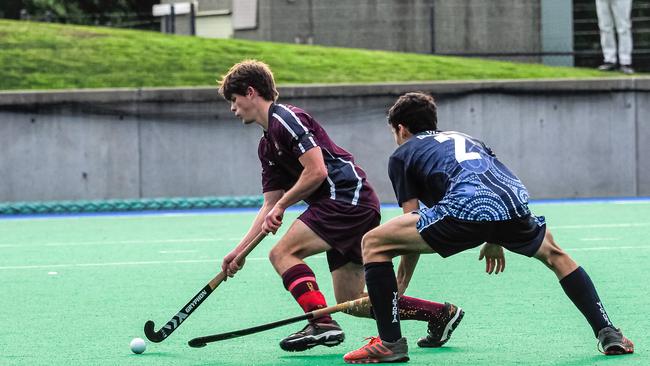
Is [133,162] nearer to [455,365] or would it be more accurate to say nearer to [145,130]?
[145,130]

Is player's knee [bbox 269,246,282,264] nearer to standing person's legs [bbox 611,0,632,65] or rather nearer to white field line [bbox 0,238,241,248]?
white field line [bbox 0,238,241,248]

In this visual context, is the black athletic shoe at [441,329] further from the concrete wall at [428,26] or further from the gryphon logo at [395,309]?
the concrete wall at [428,26]

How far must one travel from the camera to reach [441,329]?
5906mm

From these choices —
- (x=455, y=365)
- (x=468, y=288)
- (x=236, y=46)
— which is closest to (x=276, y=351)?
(x=455, y=365)

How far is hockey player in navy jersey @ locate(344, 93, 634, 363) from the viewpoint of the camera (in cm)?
523

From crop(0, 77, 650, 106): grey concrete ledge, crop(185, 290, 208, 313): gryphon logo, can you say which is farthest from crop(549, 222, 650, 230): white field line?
crop(185, 290, 208, 313): gryphon logo

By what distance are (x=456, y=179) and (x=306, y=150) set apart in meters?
0.82

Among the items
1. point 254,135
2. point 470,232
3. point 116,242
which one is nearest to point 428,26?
point 254,135

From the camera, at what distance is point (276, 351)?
5.94 m

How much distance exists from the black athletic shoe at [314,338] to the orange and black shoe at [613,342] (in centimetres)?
120

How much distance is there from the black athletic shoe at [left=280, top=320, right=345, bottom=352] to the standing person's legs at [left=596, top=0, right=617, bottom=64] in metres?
13.9

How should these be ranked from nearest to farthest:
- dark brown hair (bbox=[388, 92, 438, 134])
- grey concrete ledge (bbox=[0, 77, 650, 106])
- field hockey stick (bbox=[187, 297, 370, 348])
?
dark brown hair (bbox=[388, 92, 438, 134])
field hockey stick (bbox=[187, 297, 370, 348])
grey concrete ledge (bbox=[0, 77, 650, 106])

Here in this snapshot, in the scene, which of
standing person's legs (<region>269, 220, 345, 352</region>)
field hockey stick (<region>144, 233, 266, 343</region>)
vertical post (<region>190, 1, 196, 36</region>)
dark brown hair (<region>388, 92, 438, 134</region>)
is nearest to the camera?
dark brown hair (<region>388, 92, 438, 134</region>)

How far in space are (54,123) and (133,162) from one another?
112 centimetres
